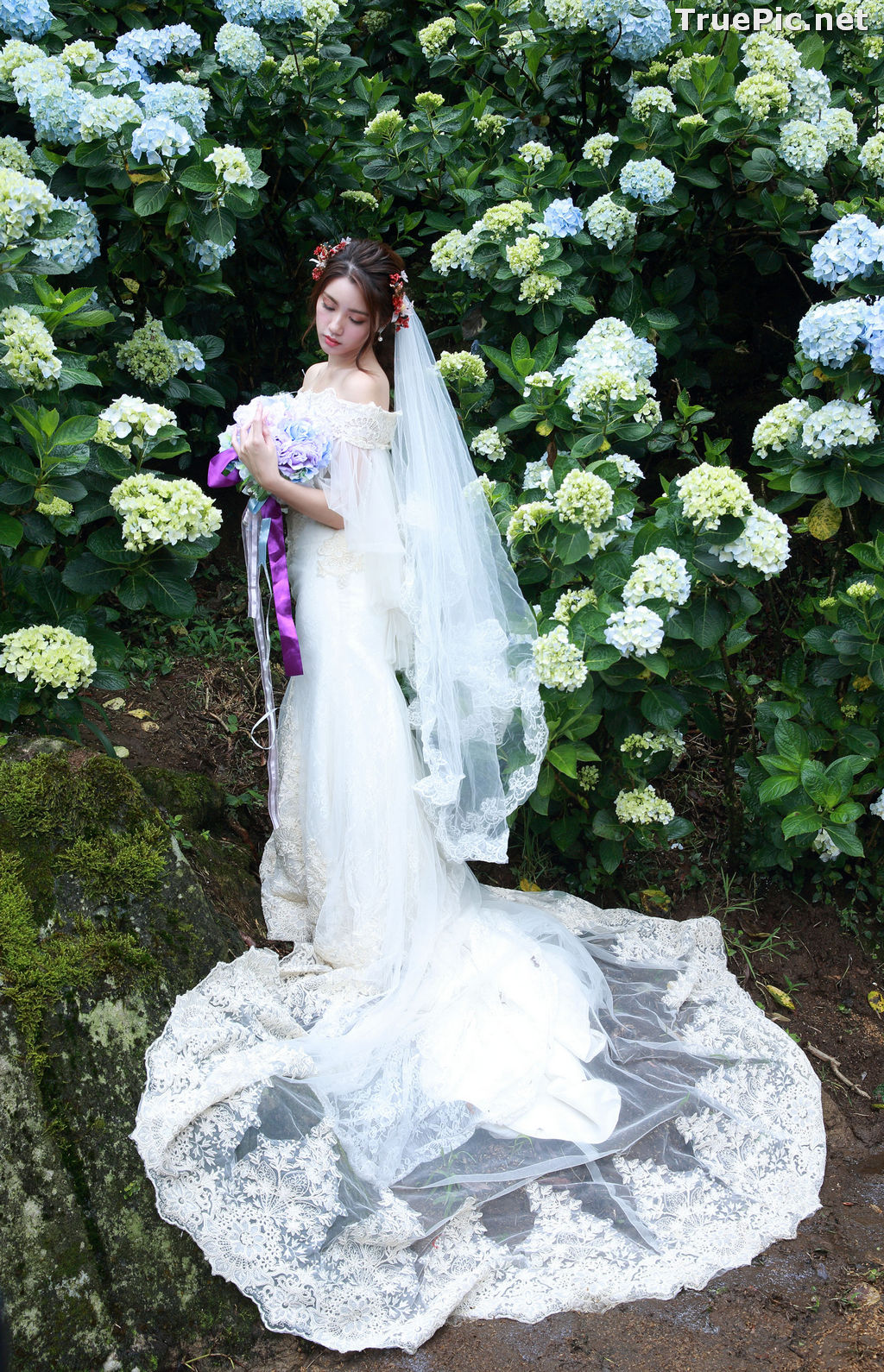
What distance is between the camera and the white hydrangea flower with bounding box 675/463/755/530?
3.09 meters

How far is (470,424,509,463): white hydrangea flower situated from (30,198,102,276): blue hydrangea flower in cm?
145

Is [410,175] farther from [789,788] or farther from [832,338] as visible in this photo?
[789,788]

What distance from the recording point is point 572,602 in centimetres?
338

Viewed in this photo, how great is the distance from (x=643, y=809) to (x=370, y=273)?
1935 millimetres

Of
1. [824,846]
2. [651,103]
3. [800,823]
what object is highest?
[651,103]

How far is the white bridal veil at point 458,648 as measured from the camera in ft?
11.3

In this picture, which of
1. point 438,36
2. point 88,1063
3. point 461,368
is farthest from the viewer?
point 438,36

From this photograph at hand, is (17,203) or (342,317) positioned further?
(342,317)

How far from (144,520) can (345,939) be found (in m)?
1.45

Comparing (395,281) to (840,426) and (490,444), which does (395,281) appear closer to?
(490,444)

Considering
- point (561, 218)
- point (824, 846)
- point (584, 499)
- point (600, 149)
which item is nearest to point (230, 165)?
point (561, 218)

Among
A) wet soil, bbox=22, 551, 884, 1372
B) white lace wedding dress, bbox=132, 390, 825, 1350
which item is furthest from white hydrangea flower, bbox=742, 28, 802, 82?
wet soil, bbox=22, 551, 884, 1372

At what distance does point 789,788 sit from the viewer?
354 cm

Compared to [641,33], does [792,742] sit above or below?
below
